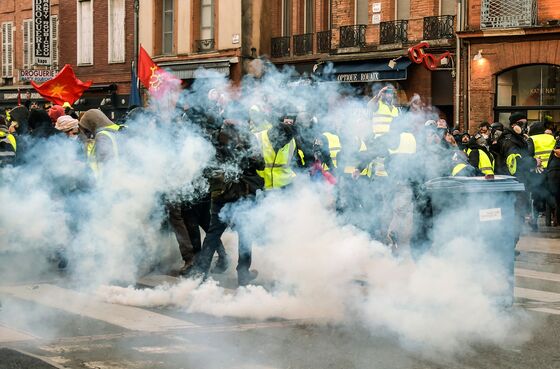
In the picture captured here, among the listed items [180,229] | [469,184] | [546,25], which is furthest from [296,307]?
[546,25]

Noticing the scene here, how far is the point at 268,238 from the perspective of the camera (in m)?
8.05

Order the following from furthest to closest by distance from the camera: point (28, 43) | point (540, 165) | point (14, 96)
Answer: point (28, 43) < point (14, 96) < point (540, 165)

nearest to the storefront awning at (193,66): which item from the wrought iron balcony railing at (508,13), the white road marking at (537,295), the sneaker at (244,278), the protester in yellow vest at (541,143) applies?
the wrought iron balcony railing at (508,13)

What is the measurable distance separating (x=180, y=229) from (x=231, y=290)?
1.20m

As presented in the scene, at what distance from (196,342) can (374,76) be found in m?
18.5

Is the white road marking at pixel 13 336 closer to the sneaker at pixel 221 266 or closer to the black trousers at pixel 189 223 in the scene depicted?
the black trousers at pixel 189 223

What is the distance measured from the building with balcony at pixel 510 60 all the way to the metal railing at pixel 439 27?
582 millimetres

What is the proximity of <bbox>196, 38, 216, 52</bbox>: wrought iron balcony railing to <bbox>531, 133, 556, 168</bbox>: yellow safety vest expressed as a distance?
1559 centimetres

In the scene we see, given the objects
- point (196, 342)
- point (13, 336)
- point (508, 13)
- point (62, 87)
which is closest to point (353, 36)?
point (508, 13)

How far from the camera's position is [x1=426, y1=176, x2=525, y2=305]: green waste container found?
759 centimetres

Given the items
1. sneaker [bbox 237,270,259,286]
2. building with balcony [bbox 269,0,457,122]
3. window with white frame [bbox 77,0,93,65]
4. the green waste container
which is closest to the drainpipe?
building with balcony [bbox 269,0,457,122]

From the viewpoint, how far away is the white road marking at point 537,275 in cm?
959

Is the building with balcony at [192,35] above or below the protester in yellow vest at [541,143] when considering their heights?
above

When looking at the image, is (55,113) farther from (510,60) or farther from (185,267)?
(510,60)
